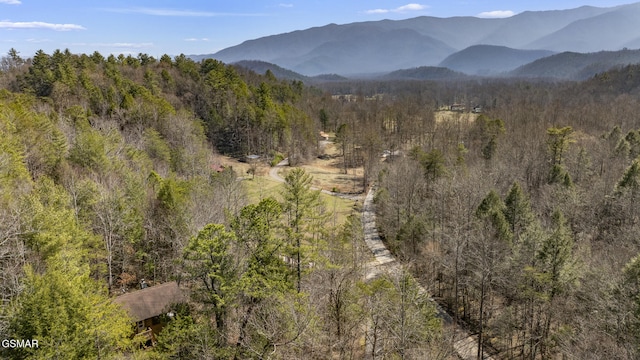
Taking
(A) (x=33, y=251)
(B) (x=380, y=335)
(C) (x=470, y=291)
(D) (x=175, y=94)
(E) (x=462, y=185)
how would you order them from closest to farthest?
(A) (x=33, y=251) < (B) (x=380, y=335) < (C) (x=470, y=291) < (E) (x=462, y=185) < (D) (x=175, y=94)

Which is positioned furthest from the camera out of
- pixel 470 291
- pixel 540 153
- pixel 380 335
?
pixel 540 153

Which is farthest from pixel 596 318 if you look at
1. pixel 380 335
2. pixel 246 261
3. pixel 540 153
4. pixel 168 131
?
pixel 168 131

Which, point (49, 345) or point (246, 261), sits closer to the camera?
point (49, 345)

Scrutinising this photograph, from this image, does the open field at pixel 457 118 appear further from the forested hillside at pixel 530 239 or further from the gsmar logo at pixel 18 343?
the gsmar logo at pixel 18 343

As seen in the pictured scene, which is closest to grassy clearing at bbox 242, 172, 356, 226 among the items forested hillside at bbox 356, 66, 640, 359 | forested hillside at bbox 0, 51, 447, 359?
forested hillside at bbox 356, 66, 640, 359

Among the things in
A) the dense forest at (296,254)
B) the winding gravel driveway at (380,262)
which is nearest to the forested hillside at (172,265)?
the dense forest at (296,254)

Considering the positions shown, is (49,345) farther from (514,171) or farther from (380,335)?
(514,171)

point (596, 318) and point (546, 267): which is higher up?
point (546, 267)

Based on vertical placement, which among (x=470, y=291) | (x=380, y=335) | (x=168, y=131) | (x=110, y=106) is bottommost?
(x=470, y=291)
